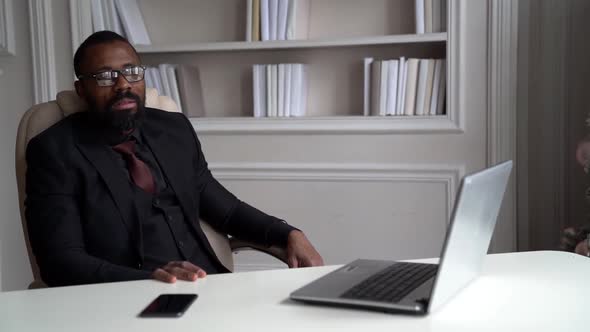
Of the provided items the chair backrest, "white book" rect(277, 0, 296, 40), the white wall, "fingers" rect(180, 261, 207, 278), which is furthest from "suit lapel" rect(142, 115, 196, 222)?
the white wall

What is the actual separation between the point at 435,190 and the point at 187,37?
4.42 ft

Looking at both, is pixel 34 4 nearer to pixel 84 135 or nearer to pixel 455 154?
pixel 84 135

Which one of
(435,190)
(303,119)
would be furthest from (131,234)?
(435,190)

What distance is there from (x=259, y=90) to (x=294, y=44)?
10.2 inches

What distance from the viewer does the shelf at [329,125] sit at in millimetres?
2717

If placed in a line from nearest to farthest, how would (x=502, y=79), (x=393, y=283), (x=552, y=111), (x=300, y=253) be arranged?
(x=393, y=283) < (x=300, y=253) < (x=502, y=79) < (x=552, y=111)

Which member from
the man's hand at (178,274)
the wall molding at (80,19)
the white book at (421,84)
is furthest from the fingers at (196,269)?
the wall molding at (80,19)

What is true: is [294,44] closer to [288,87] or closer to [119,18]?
[288,87]

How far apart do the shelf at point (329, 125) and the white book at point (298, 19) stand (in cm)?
38

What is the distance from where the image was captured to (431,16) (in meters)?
2.73

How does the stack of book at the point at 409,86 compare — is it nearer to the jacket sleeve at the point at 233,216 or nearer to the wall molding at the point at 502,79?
the wall molding at the point at 502,79

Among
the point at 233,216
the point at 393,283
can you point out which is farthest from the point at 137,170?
the point at 393,283

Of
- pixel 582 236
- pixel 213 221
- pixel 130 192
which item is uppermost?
pixel 130 192

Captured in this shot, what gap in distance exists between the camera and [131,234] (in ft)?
5.71
